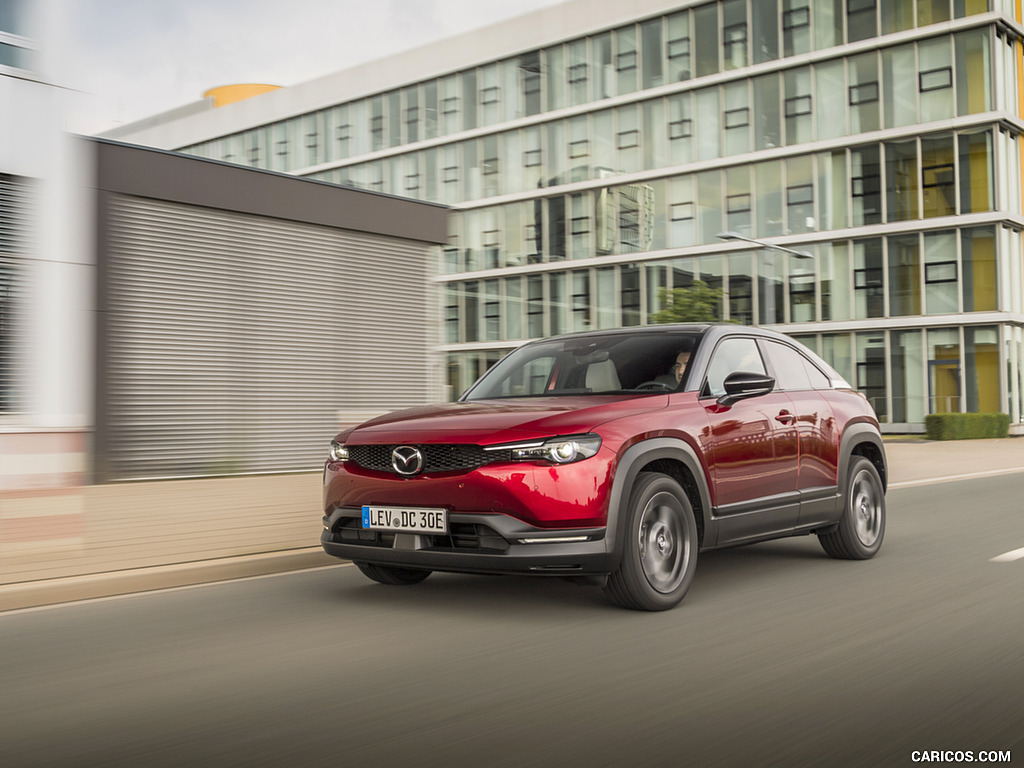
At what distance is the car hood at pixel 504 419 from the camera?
5.46 metres

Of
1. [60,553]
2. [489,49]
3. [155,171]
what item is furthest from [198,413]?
[489,49]

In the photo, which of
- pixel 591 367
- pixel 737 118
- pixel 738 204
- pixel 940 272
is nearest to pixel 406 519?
pixel 591 367

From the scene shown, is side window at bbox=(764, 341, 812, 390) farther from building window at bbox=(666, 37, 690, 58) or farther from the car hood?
building window at bbox=(666, 37, 690, 58)

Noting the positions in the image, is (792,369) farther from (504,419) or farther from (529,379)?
(504,419)

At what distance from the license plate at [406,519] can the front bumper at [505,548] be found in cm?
5

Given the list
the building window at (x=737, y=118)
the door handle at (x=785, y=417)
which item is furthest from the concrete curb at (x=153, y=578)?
the building window at (x=737, y=118)

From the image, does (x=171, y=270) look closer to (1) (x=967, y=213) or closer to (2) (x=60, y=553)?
(2) (x=60, y=553)

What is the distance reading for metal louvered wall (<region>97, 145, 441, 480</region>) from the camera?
14.6 metres

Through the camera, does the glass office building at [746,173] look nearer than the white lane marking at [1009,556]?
No

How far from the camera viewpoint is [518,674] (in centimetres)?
446

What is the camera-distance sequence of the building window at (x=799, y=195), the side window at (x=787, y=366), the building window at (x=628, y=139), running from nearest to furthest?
the side window at (x=787, y=366)
the building window at (x=799, y=195)
the building window at (x=628, y=139)

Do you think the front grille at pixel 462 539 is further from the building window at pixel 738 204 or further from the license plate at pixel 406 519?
the building window at pixel 738 204

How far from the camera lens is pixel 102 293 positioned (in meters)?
14.3

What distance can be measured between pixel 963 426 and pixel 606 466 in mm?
31871
